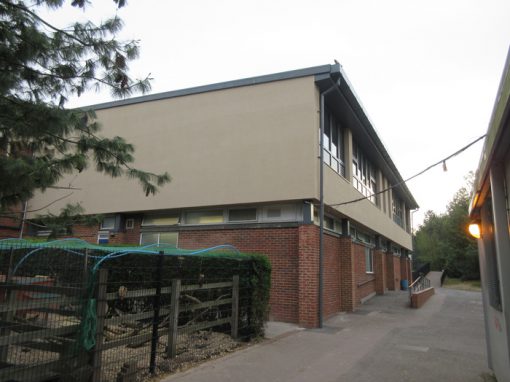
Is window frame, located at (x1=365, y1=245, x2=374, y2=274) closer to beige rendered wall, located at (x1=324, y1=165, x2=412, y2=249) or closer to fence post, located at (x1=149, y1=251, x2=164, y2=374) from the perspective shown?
beige rendered wall, located at (x1=324, y1=165, x2=412, y2=249)

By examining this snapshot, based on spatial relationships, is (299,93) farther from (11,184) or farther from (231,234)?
(11,184)

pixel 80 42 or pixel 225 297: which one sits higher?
pixel 80 42

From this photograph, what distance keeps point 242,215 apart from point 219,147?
7.43ft

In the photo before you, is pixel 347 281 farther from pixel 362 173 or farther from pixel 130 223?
pixel 130 223

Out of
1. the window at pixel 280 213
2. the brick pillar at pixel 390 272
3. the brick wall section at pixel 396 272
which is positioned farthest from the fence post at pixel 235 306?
the brick wall section at pixel 396 272

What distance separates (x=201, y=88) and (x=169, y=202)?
3.91 meters

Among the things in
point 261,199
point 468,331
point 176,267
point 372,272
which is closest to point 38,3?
point 176,267

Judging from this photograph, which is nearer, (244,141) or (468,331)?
(468,331)

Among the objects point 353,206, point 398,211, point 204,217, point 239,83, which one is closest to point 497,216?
point 239,83

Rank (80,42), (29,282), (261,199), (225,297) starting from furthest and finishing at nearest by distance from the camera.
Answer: (261,199) → (225,297) → (29,282) → (80,42)

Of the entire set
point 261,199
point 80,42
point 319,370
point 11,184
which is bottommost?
point 319,370

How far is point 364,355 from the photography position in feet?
26.0

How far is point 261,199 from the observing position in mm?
12023

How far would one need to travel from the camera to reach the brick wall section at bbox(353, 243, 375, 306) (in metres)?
16.4
